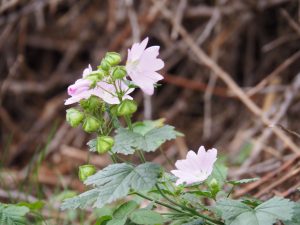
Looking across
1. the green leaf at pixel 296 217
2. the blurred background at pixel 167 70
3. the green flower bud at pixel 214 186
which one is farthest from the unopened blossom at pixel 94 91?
the blurred background at pixel 167 70

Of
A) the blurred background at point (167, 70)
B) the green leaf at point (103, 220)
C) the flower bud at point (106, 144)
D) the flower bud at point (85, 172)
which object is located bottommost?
the green leaf at point (103, 220)

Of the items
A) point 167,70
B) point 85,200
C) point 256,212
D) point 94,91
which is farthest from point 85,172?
point 167,70

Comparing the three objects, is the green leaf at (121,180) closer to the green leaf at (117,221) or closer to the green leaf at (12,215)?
the green leaf at (117,221)

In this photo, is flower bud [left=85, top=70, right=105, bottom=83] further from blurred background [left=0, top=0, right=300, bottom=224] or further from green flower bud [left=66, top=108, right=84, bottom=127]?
blurred background [left=0, top=0, right=300, bottom=224]

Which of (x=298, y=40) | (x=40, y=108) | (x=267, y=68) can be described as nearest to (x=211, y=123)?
(x=267, y=68)

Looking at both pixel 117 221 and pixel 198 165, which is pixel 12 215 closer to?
pixel 117 221

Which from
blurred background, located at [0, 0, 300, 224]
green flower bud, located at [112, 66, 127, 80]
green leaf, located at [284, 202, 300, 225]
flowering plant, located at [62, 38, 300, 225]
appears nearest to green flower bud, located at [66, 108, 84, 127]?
flowering plant, located at [62, 38, 300, 225]
